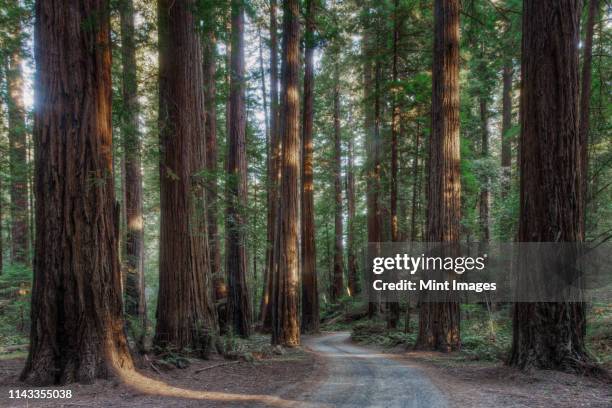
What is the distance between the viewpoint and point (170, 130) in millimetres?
8570

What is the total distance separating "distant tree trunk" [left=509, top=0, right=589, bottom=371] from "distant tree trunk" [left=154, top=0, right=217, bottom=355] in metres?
6.04

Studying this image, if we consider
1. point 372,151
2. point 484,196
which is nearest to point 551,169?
point 372,151

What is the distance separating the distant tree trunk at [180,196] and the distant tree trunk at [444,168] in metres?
5.76

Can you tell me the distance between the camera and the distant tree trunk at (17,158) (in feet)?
47.4

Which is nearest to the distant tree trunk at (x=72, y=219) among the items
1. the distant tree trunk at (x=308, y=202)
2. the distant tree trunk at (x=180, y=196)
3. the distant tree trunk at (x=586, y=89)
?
the distant tree trunk at (x=180, y=196)

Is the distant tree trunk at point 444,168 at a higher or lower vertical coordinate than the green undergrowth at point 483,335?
higher

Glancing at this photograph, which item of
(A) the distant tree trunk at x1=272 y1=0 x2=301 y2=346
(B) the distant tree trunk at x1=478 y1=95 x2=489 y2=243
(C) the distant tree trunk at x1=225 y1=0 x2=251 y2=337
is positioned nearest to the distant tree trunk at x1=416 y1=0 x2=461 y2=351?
(A) the distant tree trunk at x1=272 y1=0 x2=301 y2=346

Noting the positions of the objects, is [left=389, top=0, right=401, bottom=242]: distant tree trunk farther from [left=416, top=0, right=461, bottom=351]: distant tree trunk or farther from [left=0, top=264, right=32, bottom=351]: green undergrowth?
[left=0, top=264, right=32, bottom=351]: green undergrowth

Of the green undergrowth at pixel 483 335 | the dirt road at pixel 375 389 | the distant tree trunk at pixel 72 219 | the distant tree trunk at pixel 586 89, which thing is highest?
the distant tree trunk at pixel 586 89

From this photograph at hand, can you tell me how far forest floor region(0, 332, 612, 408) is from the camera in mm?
5066

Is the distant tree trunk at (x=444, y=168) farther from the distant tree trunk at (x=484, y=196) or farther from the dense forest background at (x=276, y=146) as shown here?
the distant tree trunk at (x=484, y=196)

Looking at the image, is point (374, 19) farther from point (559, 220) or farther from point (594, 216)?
point (559, 220)

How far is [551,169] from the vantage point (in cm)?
646

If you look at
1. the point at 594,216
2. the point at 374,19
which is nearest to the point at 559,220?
the point at 594,216
